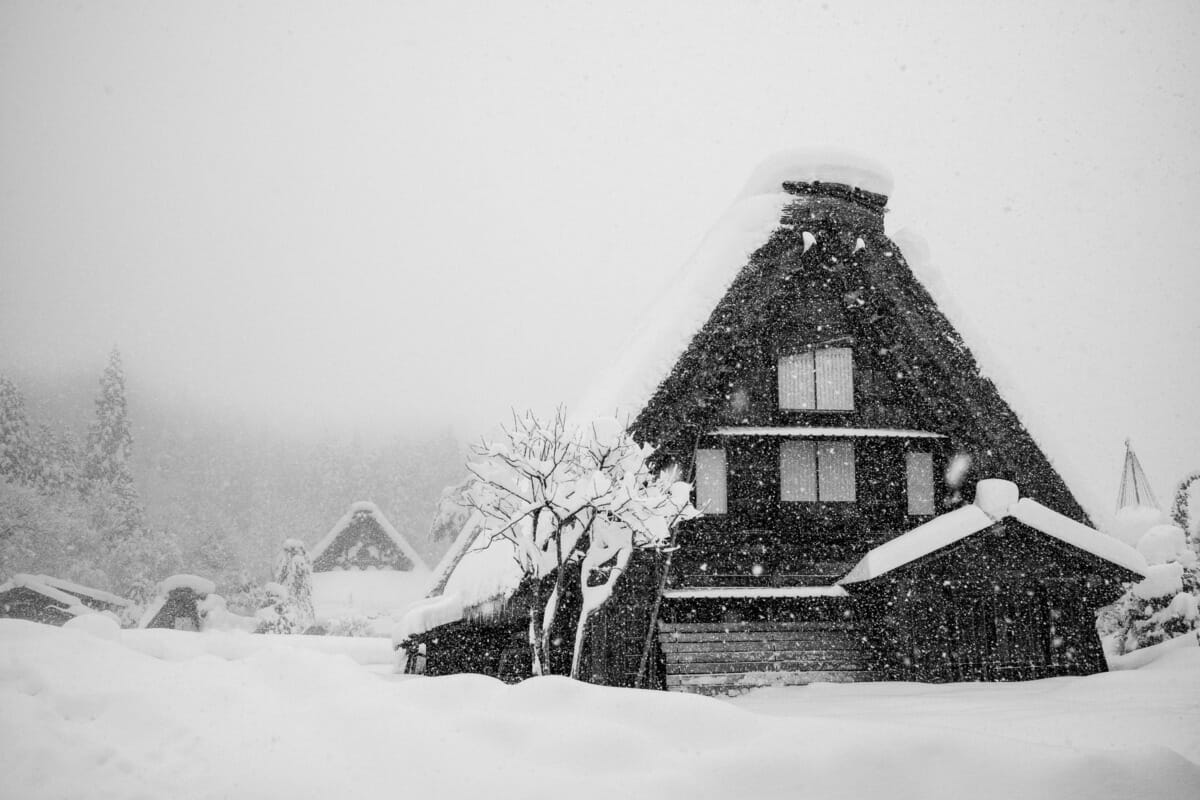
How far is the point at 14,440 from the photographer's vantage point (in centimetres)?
3884

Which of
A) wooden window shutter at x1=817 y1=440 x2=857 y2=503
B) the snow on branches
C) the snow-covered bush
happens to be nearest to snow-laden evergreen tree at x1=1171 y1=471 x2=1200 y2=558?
the snow-covered bush

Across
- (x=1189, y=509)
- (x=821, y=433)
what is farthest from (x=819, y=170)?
(x=1189, y=509)

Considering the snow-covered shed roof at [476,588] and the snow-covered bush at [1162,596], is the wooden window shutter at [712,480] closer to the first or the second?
the snow-covered shed roof at [476,588]

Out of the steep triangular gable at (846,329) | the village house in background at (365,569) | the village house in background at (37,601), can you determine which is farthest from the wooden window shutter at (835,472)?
the village house in background at (37,601)

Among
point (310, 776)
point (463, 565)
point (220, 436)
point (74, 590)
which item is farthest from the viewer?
point (220, 436)

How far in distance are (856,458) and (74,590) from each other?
102 ft

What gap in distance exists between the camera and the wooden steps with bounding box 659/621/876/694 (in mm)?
9031

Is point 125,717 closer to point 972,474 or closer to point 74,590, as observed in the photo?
point 972,474

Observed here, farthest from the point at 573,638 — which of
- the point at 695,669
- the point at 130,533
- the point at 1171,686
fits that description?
the point at 130,533

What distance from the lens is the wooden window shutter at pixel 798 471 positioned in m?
10.2

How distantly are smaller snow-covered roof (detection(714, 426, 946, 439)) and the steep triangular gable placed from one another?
170 millimetres

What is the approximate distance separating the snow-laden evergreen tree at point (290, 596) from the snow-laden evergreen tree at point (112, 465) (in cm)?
1957

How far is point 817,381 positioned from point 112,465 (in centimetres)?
4463

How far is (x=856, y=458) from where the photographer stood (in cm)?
1045
